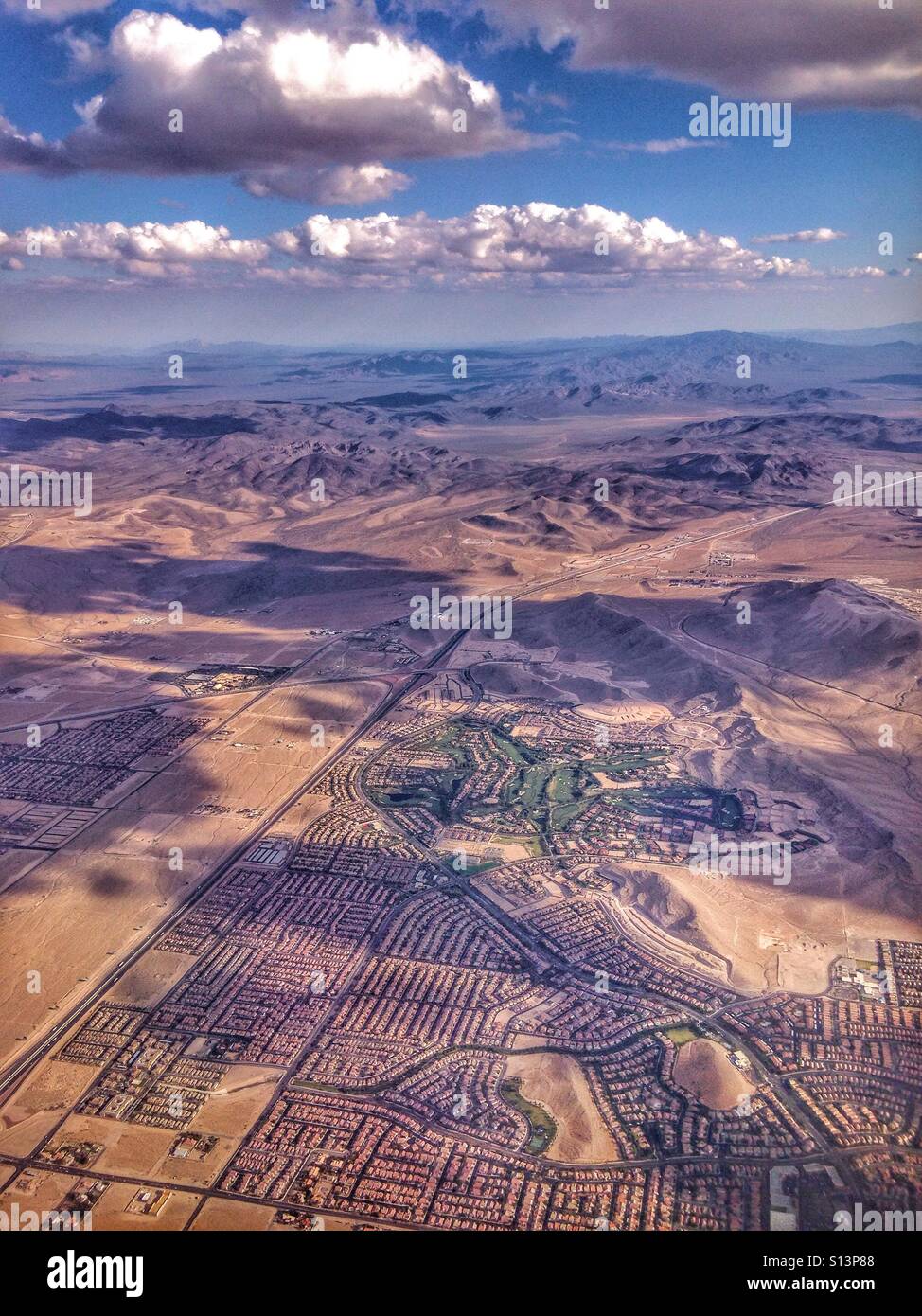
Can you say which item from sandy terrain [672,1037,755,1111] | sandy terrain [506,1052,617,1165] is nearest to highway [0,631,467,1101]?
sandy terrain [506,1052,617,1165]

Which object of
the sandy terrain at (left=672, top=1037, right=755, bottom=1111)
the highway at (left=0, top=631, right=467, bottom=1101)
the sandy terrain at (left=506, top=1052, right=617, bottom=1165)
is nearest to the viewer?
the sandy terrain at (left=506, top=1052, right=617, bottom=1165)

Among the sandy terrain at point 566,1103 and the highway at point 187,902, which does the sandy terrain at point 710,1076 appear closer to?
the sandy terrain at point 566,1103

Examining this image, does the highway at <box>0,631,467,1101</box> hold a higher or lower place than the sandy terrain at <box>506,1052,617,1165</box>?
higher

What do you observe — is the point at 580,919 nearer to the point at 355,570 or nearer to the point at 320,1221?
the point at 320,1221

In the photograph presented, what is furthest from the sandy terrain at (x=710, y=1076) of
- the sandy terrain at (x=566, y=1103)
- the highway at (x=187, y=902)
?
the highway at (x=187, y=902)

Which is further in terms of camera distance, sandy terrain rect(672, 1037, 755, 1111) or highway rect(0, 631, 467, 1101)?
highway rect(0, 631, 467, 1101)

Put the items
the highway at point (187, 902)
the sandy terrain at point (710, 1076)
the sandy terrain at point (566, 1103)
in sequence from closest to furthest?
1. the sandy terrain at point (566, 1103)
2. the sandy terrain at point (710, 1076)
3. the highway at point (187, 902)

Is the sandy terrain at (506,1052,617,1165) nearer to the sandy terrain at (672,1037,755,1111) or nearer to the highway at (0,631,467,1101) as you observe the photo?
the sandy terrain at (672,1037,755,1111)

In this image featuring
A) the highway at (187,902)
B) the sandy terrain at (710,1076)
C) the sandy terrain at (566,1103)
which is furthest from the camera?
the highway at (187,902)

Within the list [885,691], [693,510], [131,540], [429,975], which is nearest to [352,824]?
[429,975]

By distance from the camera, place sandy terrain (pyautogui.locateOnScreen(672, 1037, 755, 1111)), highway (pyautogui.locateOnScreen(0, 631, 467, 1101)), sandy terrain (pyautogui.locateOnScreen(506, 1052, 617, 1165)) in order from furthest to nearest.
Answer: highway (pyautogui.locateOnScreen(0, 631, 467, 1101)) → sandy terrain (pyautogui.locateOnScreen(672, 1037, 755, 1111)) → sandy terrain (pyautogui.locateOnScreen(506, 1052, 617, 1165))

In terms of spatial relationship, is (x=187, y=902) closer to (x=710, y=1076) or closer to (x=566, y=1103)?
(x=566, y=1103)
